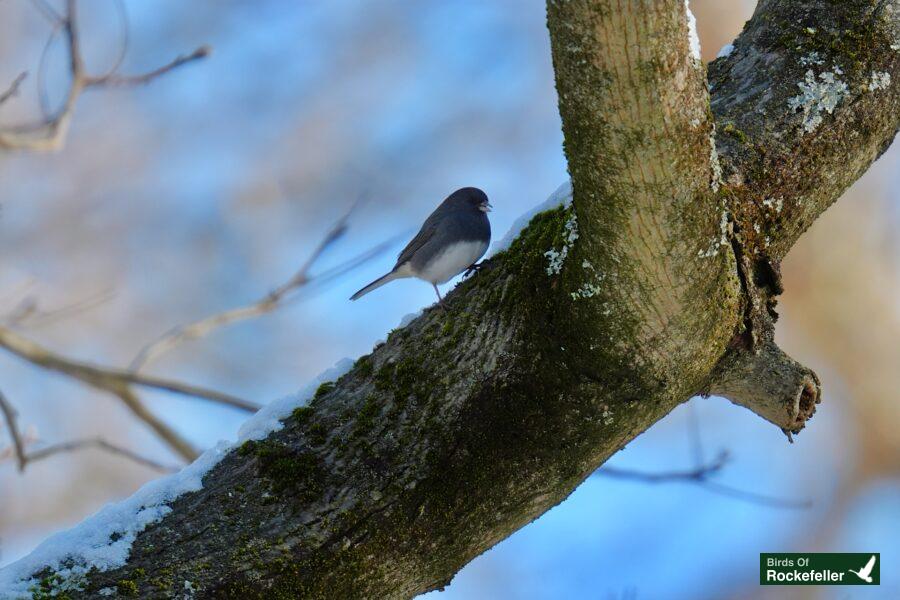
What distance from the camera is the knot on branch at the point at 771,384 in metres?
2.08

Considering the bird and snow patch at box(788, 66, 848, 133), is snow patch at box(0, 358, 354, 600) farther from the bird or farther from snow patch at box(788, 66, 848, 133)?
snow patch at box(788, 66, 848, 133)

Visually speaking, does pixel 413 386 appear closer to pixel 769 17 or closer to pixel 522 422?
pixel 522 422

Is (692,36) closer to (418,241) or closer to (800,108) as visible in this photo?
(800,108)

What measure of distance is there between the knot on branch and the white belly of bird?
111 cm

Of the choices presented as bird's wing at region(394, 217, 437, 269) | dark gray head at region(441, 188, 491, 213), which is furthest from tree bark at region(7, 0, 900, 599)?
dark gray head at region(441, 188, 491, 213)

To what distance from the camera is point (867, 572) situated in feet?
11.8

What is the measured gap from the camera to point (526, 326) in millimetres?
1946

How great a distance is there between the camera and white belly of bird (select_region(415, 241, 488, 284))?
3.05 m

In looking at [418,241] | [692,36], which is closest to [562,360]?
[692,36]

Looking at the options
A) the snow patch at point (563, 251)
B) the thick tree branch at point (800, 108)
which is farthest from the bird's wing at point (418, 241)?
the snow patch at point (563, 251)

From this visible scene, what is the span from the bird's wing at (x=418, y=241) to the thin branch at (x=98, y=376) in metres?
1.14

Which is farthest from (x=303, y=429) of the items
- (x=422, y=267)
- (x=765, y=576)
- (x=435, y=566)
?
(x=765, y=576)

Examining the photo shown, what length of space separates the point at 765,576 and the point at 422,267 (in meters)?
1.93

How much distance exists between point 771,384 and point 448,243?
1316 mm
